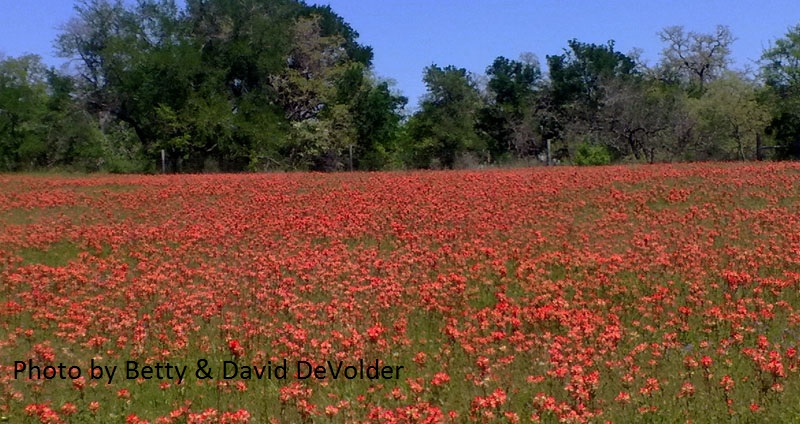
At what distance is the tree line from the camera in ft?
179

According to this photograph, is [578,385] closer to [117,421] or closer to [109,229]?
[117,421]

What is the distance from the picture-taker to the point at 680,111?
204ft

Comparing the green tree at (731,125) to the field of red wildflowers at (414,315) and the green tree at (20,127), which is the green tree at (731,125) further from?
the green tree at (20,127)

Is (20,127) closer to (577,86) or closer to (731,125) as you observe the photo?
(577,86)

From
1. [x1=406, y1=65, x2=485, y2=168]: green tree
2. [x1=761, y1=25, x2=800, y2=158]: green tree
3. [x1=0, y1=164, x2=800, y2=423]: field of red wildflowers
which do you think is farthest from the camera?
[x1=406, y1=65, x2=485, y2=168]: green tree

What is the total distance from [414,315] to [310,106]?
5387 cm

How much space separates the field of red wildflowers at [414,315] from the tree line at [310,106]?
109 feet

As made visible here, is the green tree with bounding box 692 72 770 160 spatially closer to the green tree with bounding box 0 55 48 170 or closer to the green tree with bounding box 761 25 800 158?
the green tree with bounding box 761 25 800 158

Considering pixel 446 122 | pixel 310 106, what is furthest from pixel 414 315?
pixel 446 122

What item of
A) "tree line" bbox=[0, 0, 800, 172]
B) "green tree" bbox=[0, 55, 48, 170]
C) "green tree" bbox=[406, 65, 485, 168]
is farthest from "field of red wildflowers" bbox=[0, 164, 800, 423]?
"green tree" bbox=[406, 65, 485, 168]

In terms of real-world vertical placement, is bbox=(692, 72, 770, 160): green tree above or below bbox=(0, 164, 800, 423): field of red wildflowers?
above

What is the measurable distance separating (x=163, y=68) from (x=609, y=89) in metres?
37.1

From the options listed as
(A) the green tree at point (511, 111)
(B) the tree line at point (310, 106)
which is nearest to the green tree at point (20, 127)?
(B) the tree line at point (310, 106)

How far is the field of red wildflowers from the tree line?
3332 cm
